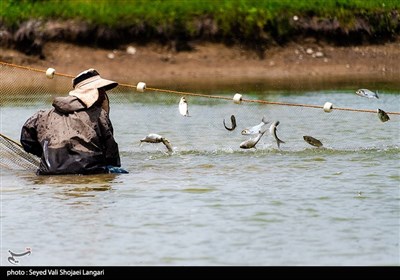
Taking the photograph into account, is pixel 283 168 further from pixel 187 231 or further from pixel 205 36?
pixel 205 36

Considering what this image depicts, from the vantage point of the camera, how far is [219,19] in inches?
996

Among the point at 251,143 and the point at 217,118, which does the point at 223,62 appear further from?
the point at 251,143

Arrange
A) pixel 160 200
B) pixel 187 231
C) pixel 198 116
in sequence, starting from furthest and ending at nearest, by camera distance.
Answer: pixel 198 116
pixel 160 200
pixel 187 231

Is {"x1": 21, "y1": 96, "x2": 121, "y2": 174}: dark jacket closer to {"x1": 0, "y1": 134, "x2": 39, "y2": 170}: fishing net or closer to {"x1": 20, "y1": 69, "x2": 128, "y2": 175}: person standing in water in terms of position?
{"x1": 20, "y1": 69, "x2": 128, "y2": 175}: person standing in water

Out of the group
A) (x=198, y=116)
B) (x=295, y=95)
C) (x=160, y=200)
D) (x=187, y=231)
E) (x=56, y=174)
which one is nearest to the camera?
(x=187, y=231)

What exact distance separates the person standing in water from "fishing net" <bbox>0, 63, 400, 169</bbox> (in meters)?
0.55

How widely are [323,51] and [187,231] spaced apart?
1564 centimetres

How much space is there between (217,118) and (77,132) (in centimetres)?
627

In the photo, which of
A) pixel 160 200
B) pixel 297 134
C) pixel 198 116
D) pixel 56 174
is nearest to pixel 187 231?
pixel 160 200

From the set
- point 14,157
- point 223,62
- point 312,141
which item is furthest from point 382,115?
point 223,62

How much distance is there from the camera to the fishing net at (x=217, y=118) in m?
14.3

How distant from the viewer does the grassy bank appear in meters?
25.2

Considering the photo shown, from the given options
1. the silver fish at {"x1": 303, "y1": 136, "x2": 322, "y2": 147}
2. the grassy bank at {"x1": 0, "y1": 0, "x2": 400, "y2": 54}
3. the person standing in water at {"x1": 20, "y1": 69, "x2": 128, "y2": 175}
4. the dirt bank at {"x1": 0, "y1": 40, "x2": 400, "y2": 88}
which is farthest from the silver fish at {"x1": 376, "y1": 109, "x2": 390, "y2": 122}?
the grassy bank at {"x1": 0, "y1": 0, "x2": 400, "y2": 54}

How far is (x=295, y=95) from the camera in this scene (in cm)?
2122
